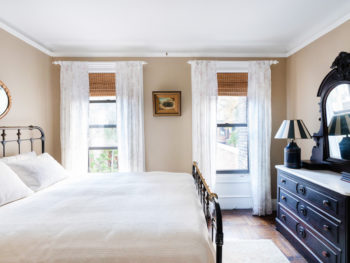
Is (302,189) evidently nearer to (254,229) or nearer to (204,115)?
(254,229)

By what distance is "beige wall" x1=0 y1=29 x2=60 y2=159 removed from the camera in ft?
8.48

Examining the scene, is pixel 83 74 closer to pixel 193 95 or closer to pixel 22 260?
pixel 193 95

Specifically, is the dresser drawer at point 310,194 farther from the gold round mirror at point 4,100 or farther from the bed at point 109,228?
the gold round mirror at point 4,100

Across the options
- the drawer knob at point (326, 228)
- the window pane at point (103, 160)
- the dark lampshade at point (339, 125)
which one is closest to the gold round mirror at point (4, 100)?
the window pane at point (103, 160)

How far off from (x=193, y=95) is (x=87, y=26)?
1792 mm

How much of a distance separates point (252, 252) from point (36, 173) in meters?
2.56

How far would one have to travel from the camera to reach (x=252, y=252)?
231cm

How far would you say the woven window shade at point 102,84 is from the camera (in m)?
3.42

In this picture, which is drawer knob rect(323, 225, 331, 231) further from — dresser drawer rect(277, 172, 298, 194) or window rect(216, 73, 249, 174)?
window rect(216, 73, 249, 174)

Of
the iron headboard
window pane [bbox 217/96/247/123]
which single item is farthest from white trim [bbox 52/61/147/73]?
window pane [bbox 217/96/247/123]

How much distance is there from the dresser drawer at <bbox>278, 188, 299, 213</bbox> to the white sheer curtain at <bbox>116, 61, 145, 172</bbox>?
2087mm

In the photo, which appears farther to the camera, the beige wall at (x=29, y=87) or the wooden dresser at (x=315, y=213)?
the beige wall at (x=29, y=87)

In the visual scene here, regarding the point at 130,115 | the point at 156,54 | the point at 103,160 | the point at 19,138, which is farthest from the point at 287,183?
the point at 19,138

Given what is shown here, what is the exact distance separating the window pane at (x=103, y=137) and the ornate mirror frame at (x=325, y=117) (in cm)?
291
